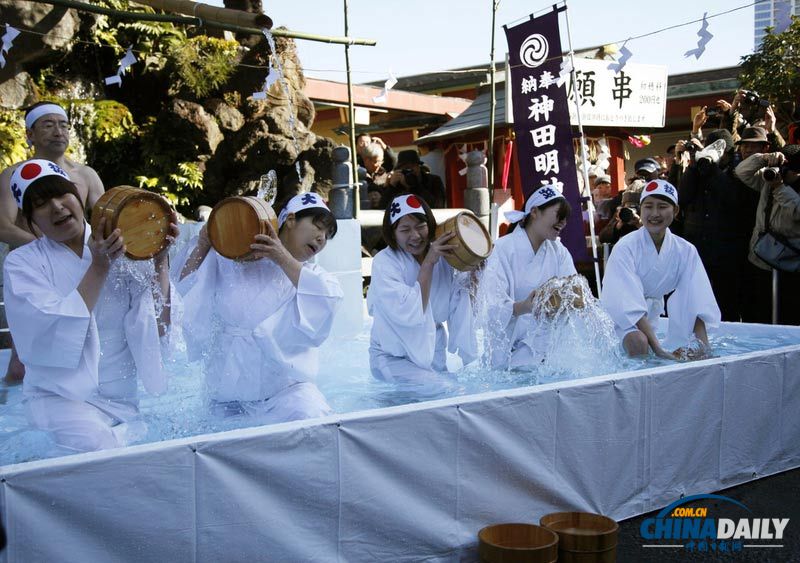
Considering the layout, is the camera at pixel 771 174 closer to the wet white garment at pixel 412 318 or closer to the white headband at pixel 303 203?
the wet white garment at pixel 412 318

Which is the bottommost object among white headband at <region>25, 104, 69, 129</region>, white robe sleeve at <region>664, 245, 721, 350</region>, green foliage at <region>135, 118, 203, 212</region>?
white robe sleeve at <region>664, 245, 721, 350</region>

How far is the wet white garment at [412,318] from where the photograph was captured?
5.04 m

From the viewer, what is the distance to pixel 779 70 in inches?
554

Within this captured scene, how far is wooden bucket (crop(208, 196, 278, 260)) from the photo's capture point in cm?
409

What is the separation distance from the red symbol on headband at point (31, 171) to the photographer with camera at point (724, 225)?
6745 millimetres

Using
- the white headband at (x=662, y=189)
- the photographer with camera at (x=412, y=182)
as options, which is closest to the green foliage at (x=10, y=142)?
the photographer with camera at (x=412, y=182)

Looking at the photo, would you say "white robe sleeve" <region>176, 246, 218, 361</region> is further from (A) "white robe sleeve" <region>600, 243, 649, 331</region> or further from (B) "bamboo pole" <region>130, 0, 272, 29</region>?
(B) "bamboo pole" <region>130, 0, 272, 29</region>

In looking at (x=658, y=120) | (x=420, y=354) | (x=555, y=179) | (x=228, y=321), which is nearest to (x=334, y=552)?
(x=228, y=321)

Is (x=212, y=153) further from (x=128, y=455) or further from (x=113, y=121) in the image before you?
(x=128, y=455)

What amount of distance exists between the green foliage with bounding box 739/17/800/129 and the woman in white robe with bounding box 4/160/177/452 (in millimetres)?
12909

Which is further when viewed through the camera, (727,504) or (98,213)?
(727,504)

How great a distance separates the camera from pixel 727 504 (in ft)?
14.3

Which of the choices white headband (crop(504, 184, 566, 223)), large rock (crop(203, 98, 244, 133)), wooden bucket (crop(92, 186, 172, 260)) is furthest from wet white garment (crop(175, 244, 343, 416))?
large rock (crop(203, 98, 244, 133))

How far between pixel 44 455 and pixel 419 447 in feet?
5.52
